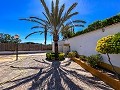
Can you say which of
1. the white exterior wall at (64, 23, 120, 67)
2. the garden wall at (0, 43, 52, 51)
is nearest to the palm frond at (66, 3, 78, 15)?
the white exterior wall at (64, 23, 120, 67)

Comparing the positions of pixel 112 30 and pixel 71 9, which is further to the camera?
pixel 71 9

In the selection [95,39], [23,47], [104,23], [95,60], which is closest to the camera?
[104,23]

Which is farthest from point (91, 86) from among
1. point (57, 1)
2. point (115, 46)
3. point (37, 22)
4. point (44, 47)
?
point (44, 47)

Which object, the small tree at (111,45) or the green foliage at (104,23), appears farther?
the green foliage at (104,23)

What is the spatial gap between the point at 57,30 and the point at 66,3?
10.4ft

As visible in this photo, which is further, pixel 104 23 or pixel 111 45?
pixel 104 23

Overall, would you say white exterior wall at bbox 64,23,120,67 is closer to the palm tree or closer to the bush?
Answer: the bush

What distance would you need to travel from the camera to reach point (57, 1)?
1795cm

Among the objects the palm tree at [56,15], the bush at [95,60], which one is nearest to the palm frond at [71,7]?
the palm tree at [56,15]

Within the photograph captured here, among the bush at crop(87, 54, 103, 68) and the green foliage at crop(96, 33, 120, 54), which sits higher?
the green foliage at crop(96, 33, 120, 54)

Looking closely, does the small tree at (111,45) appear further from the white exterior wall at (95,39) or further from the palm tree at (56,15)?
the palm tree at (56,15)

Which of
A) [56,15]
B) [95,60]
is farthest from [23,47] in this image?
[95,60]

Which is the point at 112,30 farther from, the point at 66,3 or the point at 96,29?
the point at 66,3

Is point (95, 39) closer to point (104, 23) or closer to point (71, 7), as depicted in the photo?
point (104, 23)
